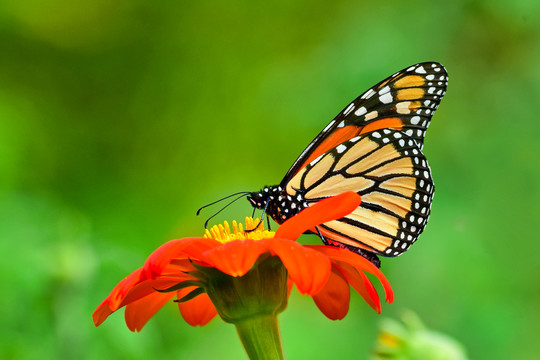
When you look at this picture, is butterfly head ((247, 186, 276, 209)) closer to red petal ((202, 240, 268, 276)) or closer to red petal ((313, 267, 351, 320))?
red petal ((313, 267, 351, 320))

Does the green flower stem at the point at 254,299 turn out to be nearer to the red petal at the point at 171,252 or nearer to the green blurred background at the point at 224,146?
the red petal at the point at 171,252

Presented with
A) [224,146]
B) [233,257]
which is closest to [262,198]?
[233,257]

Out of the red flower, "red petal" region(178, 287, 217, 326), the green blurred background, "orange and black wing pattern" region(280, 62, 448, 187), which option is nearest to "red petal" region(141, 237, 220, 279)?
the red flower

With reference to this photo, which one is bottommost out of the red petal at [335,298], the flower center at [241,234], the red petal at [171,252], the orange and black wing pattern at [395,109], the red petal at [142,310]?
the red petal at [335,298]

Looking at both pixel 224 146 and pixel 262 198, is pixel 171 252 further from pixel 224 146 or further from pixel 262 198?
pixel 224 146

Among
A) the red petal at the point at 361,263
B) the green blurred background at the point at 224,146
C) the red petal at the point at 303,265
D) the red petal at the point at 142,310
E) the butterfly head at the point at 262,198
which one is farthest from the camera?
the green blurred background at the point at 224,146

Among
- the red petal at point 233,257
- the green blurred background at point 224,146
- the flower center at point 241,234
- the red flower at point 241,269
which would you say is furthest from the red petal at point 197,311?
the green blurred background at point 224,146
